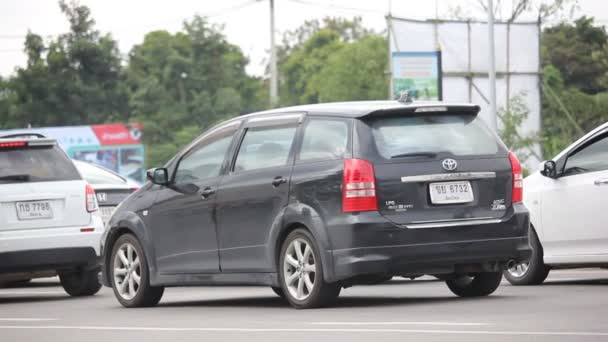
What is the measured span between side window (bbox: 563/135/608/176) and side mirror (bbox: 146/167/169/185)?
12.6ft

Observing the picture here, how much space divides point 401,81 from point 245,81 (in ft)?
201

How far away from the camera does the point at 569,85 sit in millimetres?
84438

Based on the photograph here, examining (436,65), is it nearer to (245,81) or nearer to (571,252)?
(571,252)

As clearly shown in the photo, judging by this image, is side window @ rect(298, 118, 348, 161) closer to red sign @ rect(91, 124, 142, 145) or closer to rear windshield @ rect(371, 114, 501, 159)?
rear windshield @ rect(371, 114, 501, 159)

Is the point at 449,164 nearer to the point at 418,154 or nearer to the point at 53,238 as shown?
the point at 418,154

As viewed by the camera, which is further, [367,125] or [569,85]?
[569,85]

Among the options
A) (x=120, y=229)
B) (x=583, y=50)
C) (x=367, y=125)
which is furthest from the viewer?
(x=583, y=50)

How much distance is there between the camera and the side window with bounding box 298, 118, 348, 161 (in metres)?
12.3

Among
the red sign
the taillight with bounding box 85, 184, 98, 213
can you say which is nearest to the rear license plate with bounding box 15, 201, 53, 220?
the taillight with bounding box 85, 184, 98, 213

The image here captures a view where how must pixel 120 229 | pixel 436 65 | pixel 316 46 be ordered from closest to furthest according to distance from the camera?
pixel 120 229
pixel 436 65
pixel 316 46

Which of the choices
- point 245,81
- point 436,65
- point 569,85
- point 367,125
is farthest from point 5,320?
point 245,81

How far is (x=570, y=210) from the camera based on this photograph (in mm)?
14734

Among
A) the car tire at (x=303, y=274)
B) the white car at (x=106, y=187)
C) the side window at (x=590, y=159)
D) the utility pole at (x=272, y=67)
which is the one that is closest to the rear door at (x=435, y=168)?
the car tire at (x=303, y=274)

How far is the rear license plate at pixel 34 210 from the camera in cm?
1570
